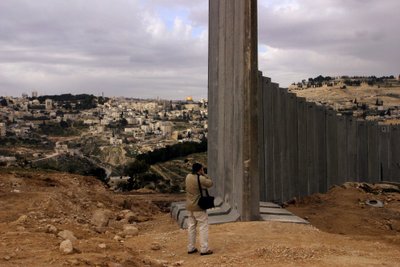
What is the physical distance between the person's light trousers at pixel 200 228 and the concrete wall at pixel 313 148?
16.9 feet

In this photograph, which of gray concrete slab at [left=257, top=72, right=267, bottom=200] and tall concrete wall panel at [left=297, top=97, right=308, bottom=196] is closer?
gray concrete slab at [left=257, top=72, right=267, bottom=200]

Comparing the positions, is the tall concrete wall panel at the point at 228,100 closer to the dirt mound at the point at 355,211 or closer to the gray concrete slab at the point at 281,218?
the gray concrete slab at the point at 281,218

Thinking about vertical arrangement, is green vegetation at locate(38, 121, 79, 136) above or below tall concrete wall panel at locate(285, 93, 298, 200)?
below

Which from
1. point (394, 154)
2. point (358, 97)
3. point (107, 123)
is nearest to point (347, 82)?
point (358, 97)

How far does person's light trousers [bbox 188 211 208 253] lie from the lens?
27.4 ft

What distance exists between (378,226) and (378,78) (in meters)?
81.7

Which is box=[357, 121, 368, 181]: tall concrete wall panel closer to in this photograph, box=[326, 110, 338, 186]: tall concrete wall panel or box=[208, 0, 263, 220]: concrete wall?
box=[326, 110, 338, 186]: tall concrete wall panel

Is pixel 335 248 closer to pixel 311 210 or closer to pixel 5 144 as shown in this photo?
pixel 311 210

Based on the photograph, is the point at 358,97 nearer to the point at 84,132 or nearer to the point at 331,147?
the point at 84,132

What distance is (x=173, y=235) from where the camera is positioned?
10.5m

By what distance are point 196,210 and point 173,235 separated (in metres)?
2.20

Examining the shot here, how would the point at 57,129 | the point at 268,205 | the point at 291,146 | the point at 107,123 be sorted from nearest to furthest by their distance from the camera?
the point at 268,205 → the point at 291,146 → the point at 57,129 → the point at 107,123

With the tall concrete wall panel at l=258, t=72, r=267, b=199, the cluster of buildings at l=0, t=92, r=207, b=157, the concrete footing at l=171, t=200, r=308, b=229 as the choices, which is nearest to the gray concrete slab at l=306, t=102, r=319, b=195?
the tall concrete wall panel at l=258, t=72, r=267, b=199

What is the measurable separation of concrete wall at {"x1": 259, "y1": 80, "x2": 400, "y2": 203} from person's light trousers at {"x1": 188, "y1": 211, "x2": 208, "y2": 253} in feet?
16.9
